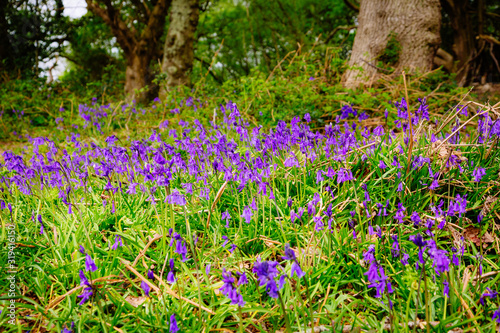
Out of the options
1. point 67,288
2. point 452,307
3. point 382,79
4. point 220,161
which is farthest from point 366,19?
point 67,288

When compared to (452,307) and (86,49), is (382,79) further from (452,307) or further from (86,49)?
(86,49)

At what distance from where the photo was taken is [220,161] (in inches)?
104

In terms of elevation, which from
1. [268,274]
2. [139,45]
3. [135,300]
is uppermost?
[139,45]

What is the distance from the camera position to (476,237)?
6.79 feet

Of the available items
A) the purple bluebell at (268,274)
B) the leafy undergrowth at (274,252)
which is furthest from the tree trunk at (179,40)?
A: the purple bluebell at (268,274)

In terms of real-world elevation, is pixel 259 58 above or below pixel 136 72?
above

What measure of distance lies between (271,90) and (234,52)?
13.4 meters

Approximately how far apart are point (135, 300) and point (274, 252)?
2.75ft

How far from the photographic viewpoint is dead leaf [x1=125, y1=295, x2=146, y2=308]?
1743mm

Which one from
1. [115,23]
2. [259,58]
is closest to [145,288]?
[115,23]

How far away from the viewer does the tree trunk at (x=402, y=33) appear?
540 centimetres

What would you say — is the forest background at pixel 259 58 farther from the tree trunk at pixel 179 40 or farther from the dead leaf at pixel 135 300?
the dead leaf at pixel 135 300

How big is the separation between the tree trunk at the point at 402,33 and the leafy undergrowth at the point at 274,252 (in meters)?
3.06

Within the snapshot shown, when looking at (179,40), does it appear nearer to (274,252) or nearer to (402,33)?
(402,33)
